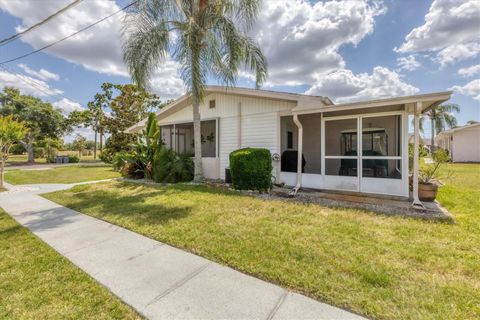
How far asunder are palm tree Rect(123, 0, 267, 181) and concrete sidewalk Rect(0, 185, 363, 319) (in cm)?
626

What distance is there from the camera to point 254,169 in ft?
25.7

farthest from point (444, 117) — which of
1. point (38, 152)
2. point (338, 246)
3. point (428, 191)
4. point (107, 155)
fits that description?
point (38, 152)

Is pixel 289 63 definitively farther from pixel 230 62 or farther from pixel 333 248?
pixel 333 248

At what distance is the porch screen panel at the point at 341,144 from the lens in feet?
26.4

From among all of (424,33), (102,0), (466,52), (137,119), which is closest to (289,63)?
(424,33)

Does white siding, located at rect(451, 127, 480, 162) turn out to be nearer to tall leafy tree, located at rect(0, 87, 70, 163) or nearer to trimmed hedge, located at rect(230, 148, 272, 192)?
trimmed hedge, located at rect(230, 148, 272, 192)

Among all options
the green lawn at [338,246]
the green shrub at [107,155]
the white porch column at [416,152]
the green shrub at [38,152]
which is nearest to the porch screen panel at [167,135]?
the green lawn at [338,246]

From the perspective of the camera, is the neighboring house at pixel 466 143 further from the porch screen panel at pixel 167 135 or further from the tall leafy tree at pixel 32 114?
the tall leafy tree at pixel 32 114

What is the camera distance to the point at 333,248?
344cm

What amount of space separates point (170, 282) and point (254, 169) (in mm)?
5457

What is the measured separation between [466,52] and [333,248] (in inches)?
527

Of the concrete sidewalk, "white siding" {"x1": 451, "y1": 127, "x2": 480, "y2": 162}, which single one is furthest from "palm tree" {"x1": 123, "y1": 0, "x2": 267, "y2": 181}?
"white siding" {"x1": 451, "y1": 127, "x2": 480, "y2": 162}

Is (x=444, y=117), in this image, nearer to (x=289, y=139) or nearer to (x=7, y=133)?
(x=289, y=139)

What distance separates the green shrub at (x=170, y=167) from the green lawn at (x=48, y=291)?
626cm
